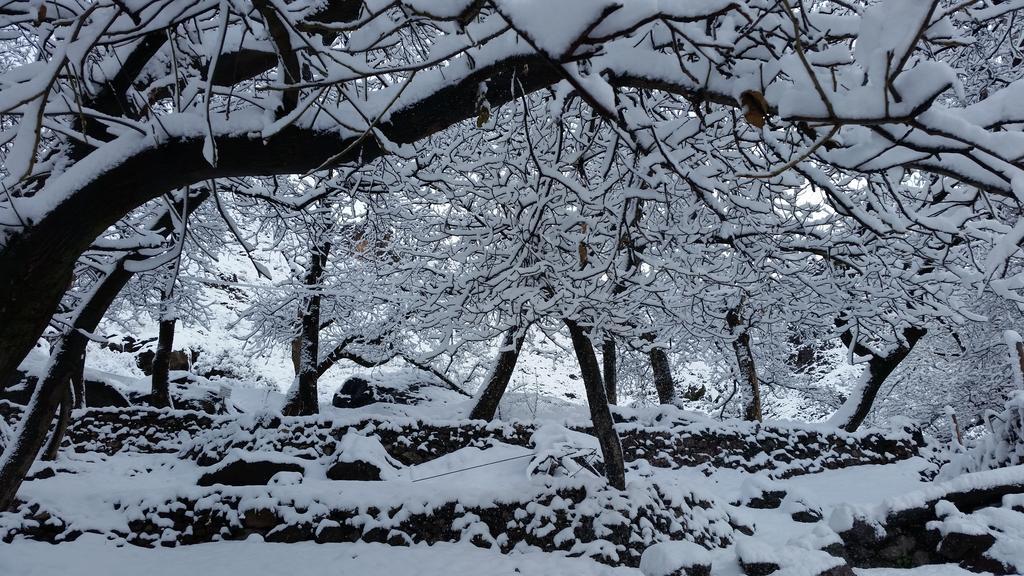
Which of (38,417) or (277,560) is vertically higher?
(38,417)

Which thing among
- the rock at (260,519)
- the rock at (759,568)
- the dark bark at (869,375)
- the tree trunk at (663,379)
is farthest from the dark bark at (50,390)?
the dark bark at (869,375)

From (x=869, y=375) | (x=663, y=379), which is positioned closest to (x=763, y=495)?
(x=663, y=379)

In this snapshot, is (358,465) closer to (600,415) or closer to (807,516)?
(600,415)

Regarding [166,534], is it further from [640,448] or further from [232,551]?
[640,448]

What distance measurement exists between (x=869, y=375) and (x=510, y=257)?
445 inches

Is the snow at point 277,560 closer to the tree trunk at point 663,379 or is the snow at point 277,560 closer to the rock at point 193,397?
the tree trunk at point 663,379

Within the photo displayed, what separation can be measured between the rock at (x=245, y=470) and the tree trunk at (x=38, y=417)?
9.31ft

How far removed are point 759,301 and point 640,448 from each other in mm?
3850

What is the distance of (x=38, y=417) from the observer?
3824mm

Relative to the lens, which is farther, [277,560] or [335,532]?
[335,532]

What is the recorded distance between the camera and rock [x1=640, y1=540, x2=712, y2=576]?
4.34 meters

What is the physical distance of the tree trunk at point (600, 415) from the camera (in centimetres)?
614

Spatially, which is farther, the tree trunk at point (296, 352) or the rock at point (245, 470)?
the tree trunk at point (296, 352)

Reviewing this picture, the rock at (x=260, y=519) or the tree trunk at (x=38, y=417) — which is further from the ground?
the tree trunk at (x=38, y=417)
